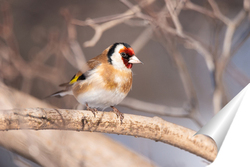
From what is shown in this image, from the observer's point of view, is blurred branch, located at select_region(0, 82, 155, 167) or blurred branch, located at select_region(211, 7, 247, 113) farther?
blurred branch, located at select_region(211, 7, 247, 113)

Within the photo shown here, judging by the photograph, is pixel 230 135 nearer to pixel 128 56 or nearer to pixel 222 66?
pixel 222 66

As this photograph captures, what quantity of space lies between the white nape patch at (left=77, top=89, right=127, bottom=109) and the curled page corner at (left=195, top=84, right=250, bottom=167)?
30 centimetres

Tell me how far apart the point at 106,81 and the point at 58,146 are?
0.26 meters

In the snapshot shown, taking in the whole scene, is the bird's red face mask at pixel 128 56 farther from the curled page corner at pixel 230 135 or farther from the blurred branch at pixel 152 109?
the curled page corner at pixel 230 135

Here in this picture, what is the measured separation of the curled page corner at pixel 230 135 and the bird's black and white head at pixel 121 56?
0.33m

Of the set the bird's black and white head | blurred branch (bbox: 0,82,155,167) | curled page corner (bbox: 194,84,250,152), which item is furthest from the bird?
curled page corner (bbox: 194,84,250,152)

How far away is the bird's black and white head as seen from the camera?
94cm

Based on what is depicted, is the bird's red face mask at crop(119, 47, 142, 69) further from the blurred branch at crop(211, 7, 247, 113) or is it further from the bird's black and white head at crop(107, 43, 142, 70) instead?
the blurred branch at crop(211, 7, 247, 113)

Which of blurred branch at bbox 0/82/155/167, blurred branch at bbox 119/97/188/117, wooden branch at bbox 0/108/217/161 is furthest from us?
blurred branch at bbox 119/97/188/117

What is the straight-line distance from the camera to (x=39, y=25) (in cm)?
122

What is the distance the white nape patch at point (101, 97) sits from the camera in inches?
37.0

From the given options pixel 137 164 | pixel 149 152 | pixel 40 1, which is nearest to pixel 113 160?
pixel 137 164

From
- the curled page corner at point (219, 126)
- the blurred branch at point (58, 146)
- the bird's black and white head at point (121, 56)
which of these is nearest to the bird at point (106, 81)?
the bird's black and white head at point (121, 56)

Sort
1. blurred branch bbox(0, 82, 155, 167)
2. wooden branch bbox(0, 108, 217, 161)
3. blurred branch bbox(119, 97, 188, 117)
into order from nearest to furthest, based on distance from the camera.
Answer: wooden branch bbox(0, 108, 217, 161) < blurred branch bbox(0, 82, 155, 167) < blurred branch bbox(119, 97, 188, 117)
